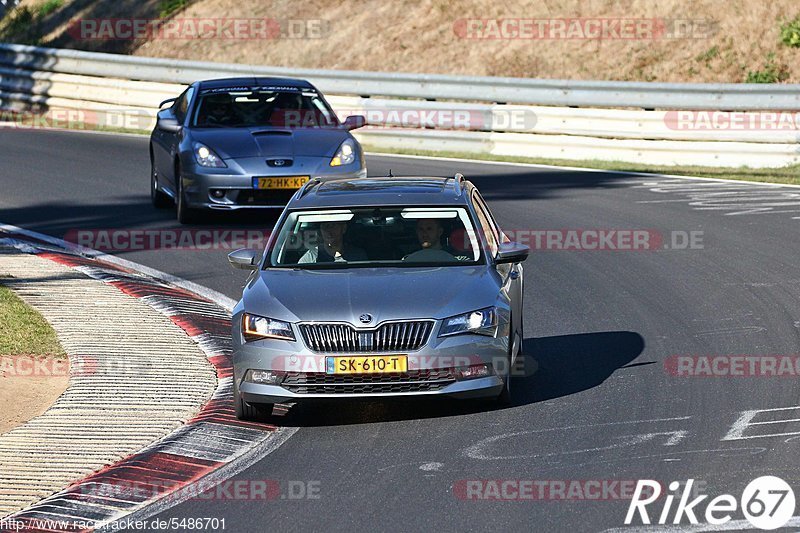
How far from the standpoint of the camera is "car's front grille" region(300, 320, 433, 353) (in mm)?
8789

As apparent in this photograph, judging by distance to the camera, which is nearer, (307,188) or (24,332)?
(307,188)

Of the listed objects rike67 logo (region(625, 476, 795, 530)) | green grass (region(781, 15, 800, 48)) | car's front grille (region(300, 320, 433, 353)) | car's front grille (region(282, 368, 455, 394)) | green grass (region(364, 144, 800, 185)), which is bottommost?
rike67 logo (region(625, 476, 795, 530))

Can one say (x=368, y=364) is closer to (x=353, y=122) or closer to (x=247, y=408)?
(x=247, y=408)

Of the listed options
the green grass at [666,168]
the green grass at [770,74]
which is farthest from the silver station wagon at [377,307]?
the green grass at [770,74]

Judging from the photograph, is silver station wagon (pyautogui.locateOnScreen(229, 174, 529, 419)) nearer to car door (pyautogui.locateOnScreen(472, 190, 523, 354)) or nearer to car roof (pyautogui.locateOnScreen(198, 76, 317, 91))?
car door (pyautogui.locateOnScreen(472, 190, 523, 354))

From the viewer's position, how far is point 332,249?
9930 millimetres

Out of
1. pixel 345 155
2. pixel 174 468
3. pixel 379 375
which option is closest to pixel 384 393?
pixel 379 375

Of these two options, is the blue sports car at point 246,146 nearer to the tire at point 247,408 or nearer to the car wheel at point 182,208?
the car wheel at point 182,208

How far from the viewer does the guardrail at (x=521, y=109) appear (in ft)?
71.8

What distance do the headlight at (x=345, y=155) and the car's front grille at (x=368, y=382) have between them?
8.23m

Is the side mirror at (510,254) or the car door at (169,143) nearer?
the side mirror at (510,254)

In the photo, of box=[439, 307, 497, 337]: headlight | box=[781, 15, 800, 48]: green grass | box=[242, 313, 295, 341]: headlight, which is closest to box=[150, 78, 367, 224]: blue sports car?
box=[242, 313, 295, 341]: headlight

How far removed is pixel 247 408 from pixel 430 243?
5.72 feet

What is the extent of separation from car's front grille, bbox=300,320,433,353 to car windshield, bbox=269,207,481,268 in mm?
907
